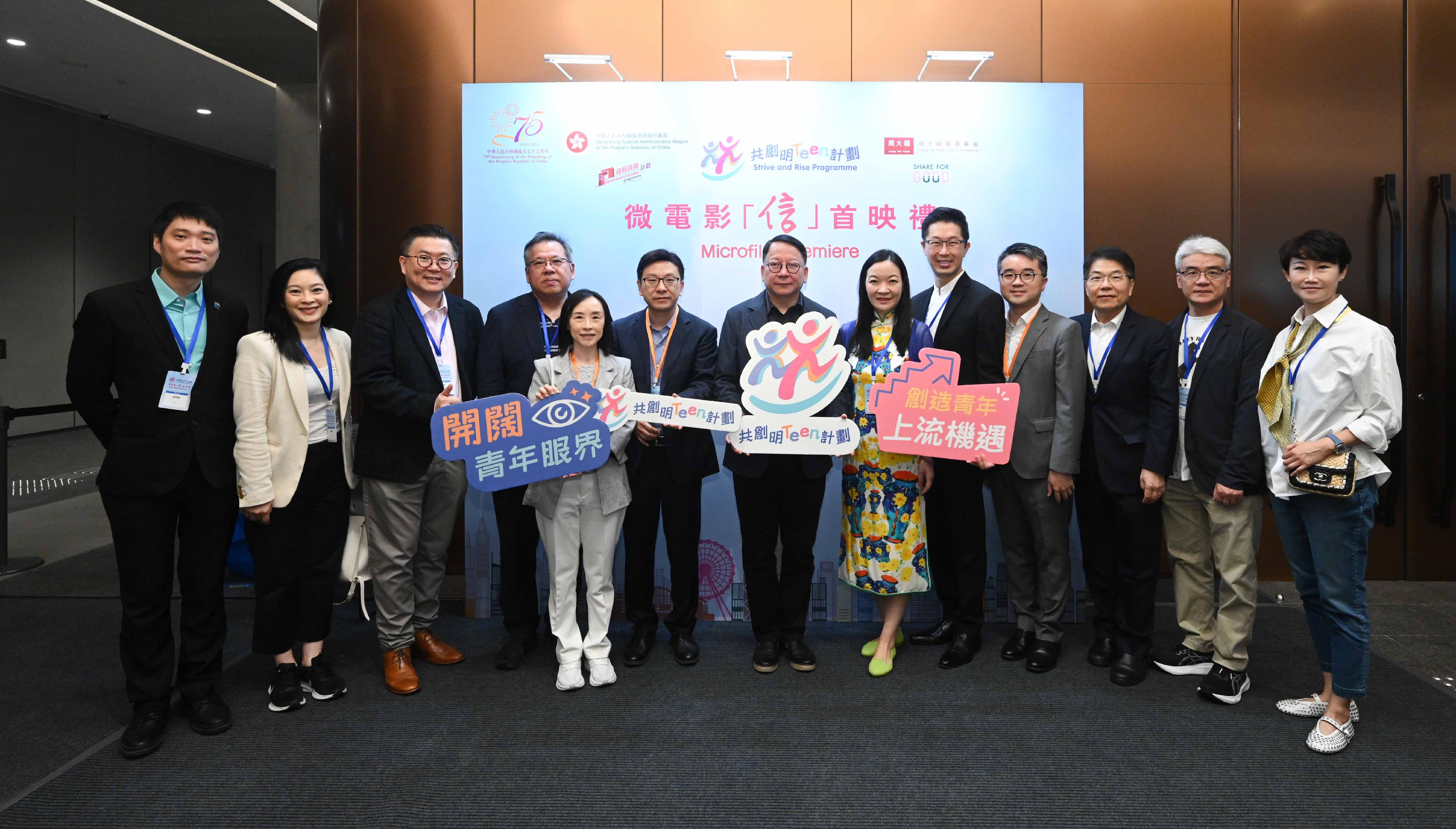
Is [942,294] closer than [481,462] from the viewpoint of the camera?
No

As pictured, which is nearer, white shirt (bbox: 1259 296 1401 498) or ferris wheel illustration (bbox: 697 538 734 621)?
white shirt (bbox: 1259 296 1401 498)

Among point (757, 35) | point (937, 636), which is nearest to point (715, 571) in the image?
point (937, 636)

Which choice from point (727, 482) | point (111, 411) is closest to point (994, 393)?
point (727, 482)

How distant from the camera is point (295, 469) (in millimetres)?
2592

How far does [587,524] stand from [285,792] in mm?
1257

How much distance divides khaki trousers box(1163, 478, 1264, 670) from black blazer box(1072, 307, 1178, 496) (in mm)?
193

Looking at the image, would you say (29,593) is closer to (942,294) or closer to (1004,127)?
(942,294)

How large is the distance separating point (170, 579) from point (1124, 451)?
353cm

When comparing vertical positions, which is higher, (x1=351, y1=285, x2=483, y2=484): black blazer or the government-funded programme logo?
the government-funded programme logo

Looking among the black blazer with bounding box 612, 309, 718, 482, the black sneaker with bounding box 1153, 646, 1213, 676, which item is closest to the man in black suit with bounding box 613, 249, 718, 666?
the black blazer with bounding box 612, 309, 718, 482

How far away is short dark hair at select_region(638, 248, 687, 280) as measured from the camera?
2.98m

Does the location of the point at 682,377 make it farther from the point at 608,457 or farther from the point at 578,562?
the point at 578,562

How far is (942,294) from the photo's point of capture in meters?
3.08

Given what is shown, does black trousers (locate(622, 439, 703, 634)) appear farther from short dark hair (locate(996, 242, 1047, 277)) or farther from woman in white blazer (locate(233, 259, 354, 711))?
short dark hair (locate(996, 242, 1047, 277))
